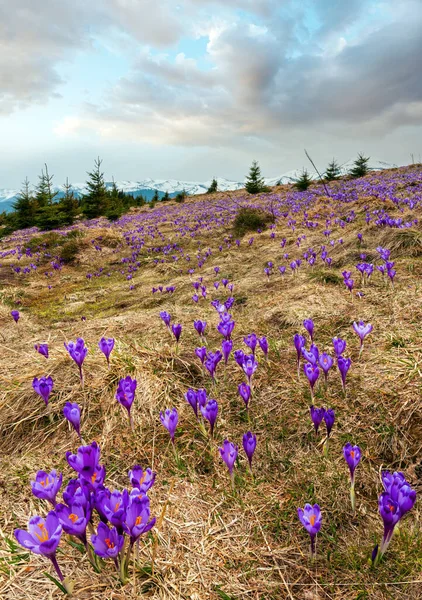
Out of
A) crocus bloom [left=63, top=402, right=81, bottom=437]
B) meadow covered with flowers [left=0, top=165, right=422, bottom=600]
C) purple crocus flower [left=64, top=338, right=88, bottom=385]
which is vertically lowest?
meadow covered with flowers [left=0, top=165, right=422, bottom=600]

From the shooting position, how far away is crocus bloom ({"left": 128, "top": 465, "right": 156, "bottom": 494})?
174cm

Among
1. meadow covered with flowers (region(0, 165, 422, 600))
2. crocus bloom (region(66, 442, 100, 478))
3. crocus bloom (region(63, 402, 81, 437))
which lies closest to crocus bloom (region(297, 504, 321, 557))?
meadow covered with flowers (region(0, 165, 422, 600))

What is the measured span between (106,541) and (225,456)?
0.84 meters

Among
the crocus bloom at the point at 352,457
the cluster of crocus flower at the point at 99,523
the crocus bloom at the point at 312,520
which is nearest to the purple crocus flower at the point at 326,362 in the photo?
the crocus bloom at the point at 352,457

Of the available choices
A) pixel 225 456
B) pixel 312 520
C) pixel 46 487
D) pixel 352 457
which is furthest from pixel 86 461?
pixel 352 457

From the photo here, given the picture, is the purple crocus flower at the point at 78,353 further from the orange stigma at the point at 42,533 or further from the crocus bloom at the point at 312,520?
the crocus bloom at the point at 312,520

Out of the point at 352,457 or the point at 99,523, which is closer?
the point at 99,523

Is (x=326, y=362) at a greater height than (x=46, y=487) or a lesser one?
greater

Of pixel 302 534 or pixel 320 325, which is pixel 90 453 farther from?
pixel 320 325

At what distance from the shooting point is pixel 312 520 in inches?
65.4

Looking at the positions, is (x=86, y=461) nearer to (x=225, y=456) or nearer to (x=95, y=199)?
(x=225, y=456)

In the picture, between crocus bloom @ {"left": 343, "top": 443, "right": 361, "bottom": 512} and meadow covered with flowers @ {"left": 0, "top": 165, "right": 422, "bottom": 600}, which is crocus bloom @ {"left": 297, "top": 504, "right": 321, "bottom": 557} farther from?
crocus bloom @ {"left": 343, "top": 443, "right": 361, "bottom": 512}

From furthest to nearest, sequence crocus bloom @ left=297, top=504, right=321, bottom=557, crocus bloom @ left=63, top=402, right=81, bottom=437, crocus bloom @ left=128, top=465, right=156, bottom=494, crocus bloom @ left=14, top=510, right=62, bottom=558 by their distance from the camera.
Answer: crocus bloom @ left=63, top=402, right=81, bottom=437, crocus bloom @ left=128, top=465, right=156, bottom=494, crocus bloom @ left=297, top=504, right=321, bottom=557, crocus bloom @ left=14, top=510, right=62, bottom=558

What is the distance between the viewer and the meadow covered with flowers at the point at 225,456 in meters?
1.63
